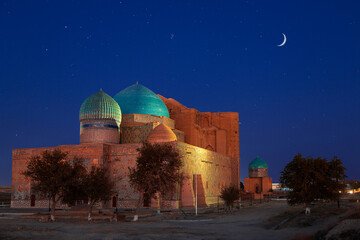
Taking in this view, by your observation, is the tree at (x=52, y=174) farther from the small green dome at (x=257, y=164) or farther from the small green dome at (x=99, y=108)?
the small green dome at (x=257, y=164)

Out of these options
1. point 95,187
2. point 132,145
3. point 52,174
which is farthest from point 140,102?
point 52,174

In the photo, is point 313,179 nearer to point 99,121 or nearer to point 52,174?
point 52,174

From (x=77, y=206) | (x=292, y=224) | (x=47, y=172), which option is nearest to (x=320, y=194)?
(x=292, y=224)

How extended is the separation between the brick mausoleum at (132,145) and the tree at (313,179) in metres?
14.1

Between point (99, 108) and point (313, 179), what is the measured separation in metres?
26.5

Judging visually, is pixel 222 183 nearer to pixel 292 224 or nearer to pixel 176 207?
pixel 176 207

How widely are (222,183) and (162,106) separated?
12.4 meters

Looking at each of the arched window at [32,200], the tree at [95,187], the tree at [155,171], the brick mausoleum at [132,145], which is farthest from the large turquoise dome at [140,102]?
the tree at [95,187]

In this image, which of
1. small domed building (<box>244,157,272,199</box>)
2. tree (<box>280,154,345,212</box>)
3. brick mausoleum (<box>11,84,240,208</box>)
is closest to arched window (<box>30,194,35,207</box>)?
brick mausoleum (<box>11,84,240,208</box>)

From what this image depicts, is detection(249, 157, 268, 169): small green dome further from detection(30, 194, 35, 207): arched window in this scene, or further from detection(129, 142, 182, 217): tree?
detection(129, 142, 182, 217): tree

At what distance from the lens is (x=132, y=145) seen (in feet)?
158

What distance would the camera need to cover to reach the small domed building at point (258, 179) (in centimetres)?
9356

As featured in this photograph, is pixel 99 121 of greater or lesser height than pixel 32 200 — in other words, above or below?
above

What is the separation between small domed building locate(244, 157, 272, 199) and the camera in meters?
93.6
